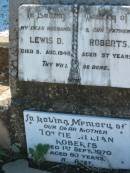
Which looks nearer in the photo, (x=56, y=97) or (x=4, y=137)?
(x=56, y=97)

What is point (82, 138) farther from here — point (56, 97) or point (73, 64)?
point (73, 64)

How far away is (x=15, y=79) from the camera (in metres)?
4.12

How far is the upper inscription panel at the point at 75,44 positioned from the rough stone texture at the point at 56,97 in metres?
0.08

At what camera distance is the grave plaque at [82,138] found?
12.9ft

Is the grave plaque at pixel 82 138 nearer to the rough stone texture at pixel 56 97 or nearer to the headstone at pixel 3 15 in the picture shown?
the rough stone texture at pixel 56 97

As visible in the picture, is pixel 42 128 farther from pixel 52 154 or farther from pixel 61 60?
pixel 61 60

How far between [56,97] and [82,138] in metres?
0.36

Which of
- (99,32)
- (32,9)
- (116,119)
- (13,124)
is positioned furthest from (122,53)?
(13,124)

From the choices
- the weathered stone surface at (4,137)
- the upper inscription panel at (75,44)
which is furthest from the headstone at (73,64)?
the weathered stone surface at (4,137)

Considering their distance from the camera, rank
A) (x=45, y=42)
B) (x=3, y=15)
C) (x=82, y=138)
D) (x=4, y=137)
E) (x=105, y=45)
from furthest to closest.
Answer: (x=3, y=15) < (x=4, y=137) < (x=82, y=138) < (x=45, y=42) < (x=105, y=45)

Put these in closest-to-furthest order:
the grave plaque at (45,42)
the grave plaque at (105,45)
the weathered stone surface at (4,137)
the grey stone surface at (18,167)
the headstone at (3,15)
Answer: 1. the grave plaque at (105,45)
2. the grave plaque at (45,42)
3. the grey stone surface at (18,167)
4. the weathered stone surface at (4,137)
5. the headstone at (3,15)

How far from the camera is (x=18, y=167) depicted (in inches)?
160

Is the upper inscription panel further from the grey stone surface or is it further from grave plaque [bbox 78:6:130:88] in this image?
the grey stone surface

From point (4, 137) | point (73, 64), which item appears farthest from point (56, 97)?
point (4, 137)
